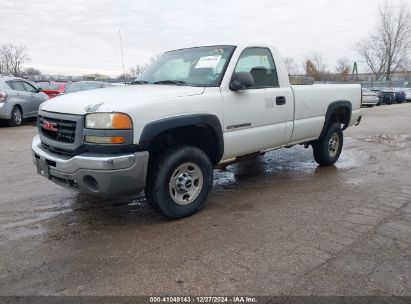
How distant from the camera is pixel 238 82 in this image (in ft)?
14.7

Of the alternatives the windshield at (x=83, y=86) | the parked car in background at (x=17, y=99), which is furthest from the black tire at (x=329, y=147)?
the parked car in background at (x=17, y=99)

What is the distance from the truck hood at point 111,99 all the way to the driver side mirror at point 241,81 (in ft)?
1.35

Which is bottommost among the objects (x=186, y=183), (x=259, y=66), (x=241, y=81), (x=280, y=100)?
(x=186, y=183)

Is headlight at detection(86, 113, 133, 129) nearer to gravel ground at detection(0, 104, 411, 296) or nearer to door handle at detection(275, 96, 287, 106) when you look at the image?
gravel ground at detection(0, 104, 411, 296)

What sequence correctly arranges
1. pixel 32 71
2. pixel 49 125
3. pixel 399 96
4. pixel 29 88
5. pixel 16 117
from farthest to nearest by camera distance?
pixel 32 71 < pixel 399 96 < pixel 29 88 < pixel 16 117 < pixel 49 125

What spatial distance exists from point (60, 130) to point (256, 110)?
7.64 ft

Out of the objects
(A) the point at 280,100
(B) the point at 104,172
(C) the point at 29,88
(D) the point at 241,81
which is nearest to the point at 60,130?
(B) the point at 104,172

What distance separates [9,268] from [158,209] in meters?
1.48

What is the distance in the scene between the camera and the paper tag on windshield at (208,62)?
188 inches

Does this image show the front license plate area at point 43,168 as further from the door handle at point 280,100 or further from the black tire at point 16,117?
the black tire at point 16,117

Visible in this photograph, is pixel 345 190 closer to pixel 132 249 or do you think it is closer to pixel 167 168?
pixel 167 168

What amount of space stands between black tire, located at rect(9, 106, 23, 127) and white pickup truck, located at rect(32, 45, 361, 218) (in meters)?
8.96

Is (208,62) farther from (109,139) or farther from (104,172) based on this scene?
(104,172)

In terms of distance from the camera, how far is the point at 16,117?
12812 millimetres
